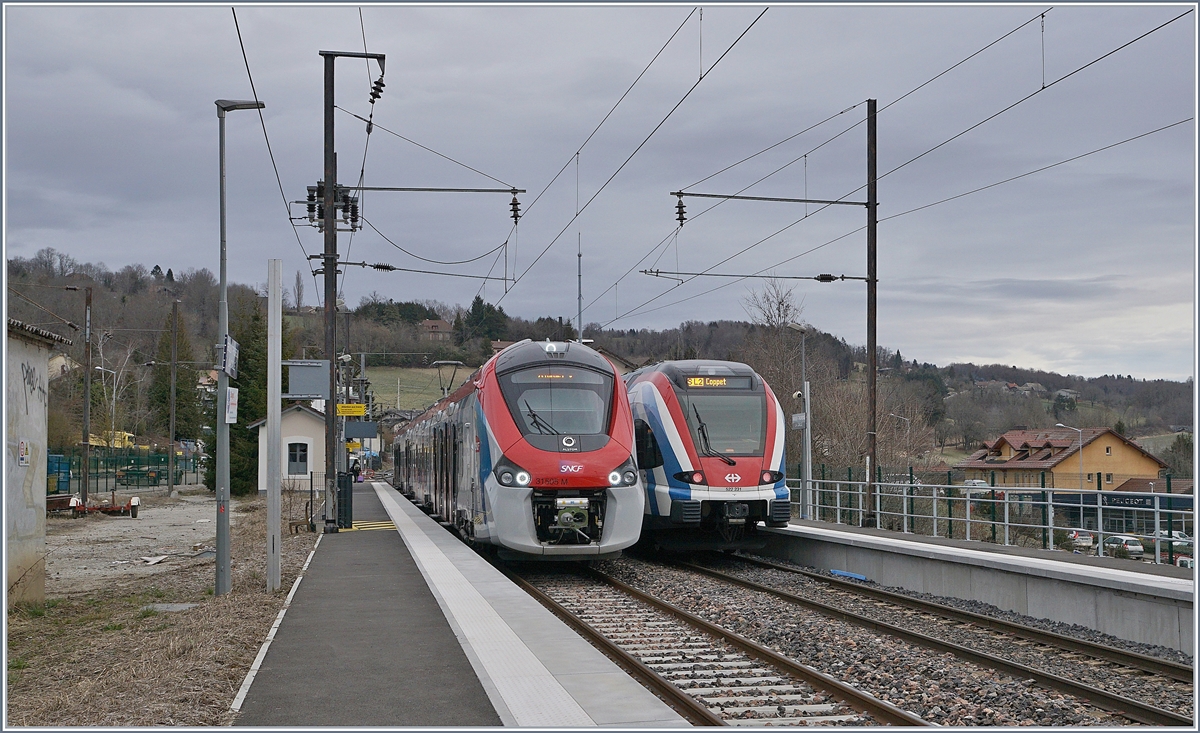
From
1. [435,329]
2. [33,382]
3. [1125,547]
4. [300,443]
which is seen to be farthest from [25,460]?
[435,329]

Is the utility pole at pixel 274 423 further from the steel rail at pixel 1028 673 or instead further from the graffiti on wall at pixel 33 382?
the steel rail at pixel 1028 673

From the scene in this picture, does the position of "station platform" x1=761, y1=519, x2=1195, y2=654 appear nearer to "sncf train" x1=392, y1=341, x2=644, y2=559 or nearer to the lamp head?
"sncf train" x1=392, y1=341, x2=644, y2=559

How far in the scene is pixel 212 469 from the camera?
53031mm

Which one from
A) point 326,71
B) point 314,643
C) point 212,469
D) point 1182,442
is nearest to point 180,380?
point 212,469

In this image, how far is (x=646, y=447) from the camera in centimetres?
1956

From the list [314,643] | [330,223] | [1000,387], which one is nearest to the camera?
[314,643]

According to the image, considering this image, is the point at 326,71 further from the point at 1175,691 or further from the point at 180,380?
the point at 180,380

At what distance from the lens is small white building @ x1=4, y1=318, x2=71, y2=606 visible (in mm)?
14195

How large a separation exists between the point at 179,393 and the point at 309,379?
6045 cm

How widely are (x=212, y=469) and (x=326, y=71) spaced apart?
112ft

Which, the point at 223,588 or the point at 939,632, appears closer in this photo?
the point at 939,632

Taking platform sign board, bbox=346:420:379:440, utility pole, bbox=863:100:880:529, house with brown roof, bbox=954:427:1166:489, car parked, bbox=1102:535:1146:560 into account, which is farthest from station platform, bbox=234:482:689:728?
house with brown roof, bbox=954:427:1166:489

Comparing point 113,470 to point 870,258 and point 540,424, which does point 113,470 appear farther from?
point 540,424

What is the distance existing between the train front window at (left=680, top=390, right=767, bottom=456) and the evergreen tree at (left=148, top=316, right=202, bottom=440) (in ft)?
210
